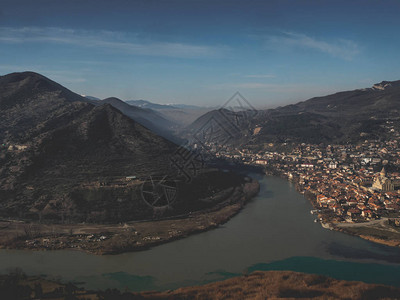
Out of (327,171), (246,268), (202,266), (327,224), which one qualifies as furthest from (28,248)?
(327,171)

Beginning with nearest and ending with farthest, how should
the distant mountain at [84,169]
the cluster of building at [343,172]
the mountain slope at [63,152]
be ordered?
1. the distant mountain at [84,169]
2. the cluster of building at [343,172]
3. the mountain slope at [63,152]

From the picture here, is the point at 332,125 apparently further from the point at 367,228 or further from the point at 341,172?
the point at 367,228

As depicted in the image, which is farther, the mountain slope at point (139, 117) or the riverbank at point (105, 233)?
the mountain slope at point (139, 117)

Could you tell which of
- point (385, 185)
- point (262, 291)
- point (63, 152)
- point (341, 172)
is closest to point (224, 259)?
point (262, 291)

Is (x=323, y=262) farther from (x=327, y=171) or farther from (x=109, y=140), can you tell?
(x=109, y=140)

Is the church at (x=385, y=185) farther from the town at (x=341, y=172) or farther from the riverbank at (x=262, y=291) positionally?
the riverbank at (x=262, y=291)

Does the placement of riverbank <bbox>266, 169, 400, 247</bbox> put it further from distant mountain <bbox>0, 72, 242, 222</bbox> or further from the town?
distant mountain <bbox>0, 72, 242, 222</bbox>

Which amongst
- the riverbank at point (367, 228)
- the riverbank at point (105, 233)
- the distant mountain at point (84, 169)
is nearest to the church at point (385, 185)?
the riverbank at point (367, 228)

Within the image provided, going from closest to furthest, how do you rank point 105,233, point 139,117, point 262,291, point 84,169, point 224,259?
1. point 262,291
2. point 224,259
3. point 105,233
4. point 84,169
5. point 139,117

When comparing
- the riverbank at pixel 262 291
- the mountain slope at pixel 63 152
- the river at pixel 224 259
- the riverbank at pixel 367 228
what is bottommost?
the river at pixel 224 259
